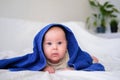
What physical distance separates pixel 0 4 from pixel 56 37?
90 centimetres

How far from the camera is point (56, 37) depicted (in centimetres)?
88

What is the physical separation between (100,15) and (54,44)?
5.52 ft

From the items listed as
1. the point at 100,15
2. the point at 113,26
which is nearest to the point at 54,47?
the point at 113,26

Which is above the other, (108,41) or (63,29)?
(63,29)

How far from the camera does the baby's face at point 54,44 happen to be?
34.7 inches

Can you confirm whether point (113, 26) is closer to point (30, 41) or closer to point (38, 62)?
point (30, 41)

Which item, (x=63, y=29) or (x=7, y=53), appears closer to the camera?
(x=63, y=29)

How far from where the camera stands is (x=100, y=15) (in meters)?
2.44

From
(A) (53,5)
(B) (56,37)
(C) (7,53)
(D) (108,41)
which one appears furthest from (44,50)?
(A) (53,5)

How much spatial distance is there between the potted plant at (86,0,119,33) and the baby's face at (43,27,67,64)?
4.79 ft

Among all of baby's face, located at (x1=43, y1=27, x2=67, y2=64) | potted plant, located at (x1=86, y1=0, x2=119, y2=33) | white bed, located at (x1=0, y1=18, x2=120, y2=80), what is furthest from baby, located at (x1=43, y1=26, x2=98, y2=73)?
potted plant, located at (x1=86, y1=0, x2=119, y2=33)

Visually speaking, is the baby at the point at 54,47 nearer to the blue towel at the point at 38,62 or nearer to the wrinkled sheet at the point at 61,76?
the blue towel at the point at 38,62

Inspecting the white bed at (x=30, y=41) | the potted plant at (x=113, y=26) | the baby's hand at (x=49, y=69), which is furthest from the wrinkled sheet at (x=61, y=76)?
the potted plant at (x=113, y=26)

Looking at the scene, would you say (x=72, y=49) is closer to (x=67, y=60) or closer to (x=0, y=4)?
(x=67, y=60)
